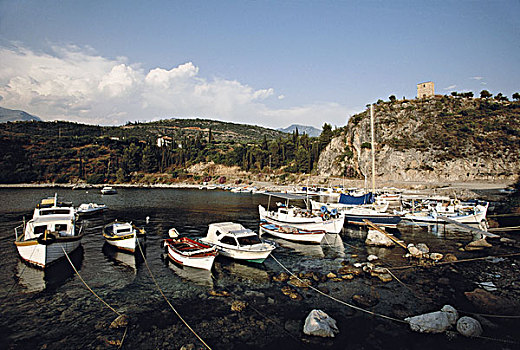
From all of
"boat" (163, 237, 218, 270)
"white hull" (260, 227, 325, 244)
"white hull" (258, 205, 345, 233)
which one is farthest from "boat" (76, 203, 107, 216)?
"white hull" (260, 227, 325, 244)

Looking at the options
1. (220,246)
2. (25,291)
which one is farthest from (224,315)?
(25,291)

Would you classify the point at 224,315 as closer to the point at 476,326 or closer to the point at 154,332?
the point at 154,332

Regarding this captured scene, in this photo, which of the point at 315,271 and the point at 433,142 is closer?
the point at 315,271

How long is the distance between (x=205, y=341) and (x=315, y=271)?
10.7 m

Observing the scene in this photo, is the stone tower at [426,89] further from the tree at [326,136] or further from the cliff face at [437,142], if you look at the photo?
the tree at [326,136]

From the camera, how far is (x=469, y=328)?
39.0ft

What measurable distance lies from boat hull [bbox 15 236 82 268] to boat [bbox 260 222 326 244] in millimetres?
19134

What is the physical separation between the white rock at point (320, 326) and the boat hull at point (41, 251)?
1914 cm

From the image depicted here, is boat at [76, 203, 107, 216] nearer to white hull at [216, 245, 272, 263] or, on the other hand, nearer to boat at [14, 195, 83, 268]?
boat at [14, 195, 83, 268]

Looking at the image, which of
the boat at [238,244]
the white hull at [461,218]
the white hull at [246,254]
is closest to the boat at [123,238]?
the boat at [238,244]

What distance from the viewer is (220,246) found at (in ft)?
73.4

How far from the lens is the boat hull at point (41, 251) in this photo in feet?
65.3

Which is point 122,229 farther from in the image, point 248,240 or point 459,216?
point 459,216

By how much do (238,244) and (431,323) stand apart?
42.9 ft
